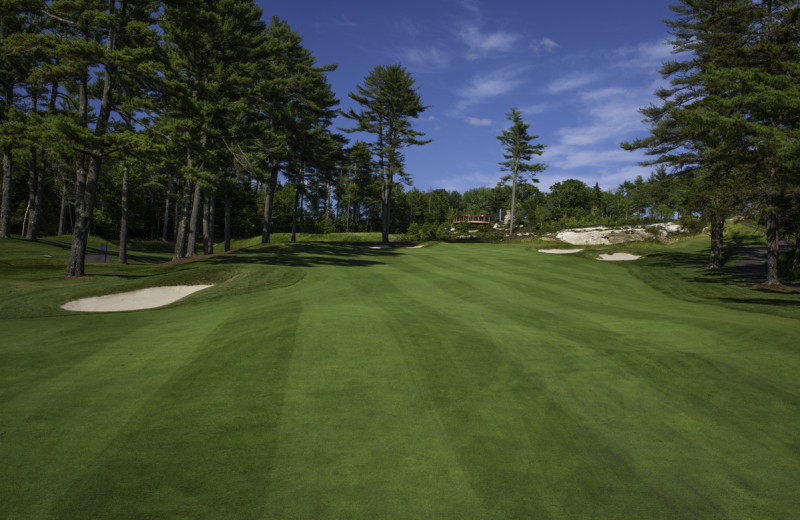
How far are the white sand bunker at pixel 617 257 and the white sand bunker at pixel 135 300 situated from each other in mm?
23185

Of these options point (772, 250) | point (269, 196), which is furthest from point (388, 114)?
point (772, 250)

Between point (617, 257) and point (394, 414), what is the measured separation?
25589 mm

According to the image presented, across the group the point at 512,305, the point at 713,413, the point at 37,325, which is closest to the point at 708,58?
the point at 512,305

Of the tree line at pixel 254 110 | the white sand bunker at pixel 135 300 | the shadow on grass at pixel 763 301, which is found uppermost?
the tree line at pixel 254 110

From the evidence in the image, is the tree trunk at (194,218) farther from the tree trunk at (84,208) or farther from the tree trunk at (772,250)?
the tree trunk at (772,250)

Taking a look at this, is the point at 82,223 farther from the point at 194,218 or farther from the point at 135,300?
the point at 194,218

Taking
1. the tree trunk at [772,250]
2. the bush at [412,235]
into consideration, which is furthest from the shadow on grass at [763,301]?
the bush at [412,235]

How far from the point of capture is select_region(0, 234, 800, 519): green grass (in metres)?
3.33

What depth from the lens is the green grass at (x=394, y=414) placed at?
3.33 metres

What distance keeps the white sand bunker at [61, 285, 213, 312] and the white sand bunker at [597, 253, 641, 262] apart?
76.1 ft

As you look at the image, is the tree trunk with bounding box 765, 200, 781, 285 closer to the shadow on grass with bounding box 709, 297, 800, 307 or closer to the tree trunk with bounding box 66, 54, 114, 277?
the shadow on grass with bounding box 709, 297, 800, 307

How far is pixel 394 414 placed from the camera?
4.75m

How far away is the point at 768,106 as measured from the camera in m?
14.2

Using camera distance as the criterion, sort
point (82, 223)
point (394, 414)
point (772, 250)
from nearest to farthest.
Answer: point (394, 414) < point (82, 223) < point (772, 250)
